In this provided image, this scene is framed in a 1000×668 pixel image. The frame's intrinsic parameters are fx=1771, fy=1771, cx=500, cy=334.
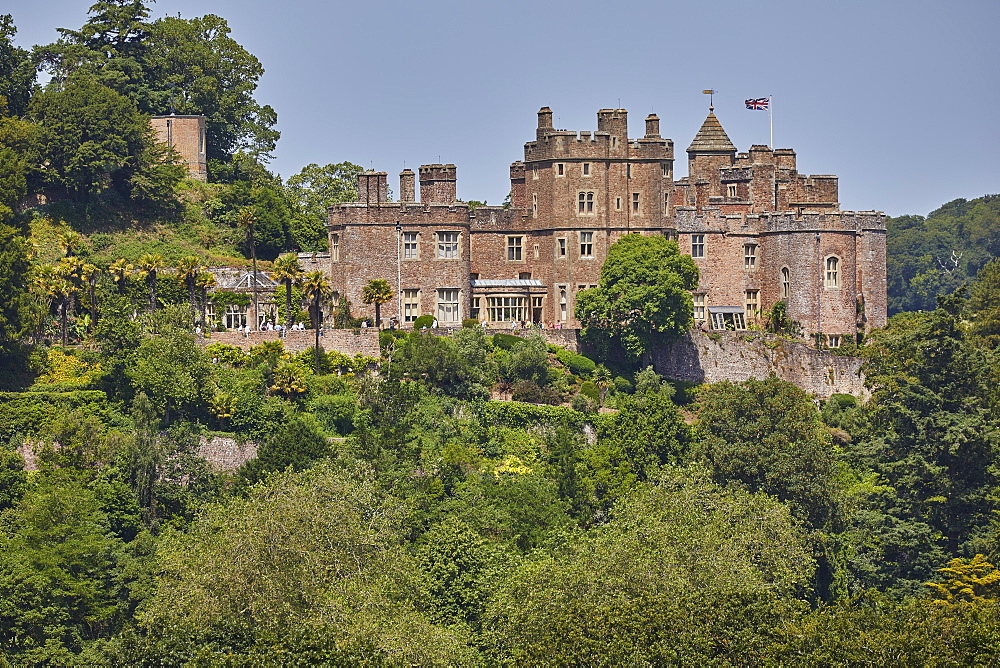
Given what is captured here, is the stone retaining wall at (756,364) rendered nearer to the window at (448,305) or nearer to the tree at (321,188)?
the window at (448,305)

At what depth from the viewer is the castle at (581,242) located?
8044 cm

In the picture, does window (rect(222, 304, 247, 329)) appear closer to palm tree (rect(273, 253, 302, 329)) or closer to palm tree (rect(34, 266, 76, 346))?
palm tree (rect(273, 253, 302, 329))

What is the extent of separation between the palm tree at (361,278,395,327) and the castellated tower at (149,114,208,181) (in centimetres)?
2081

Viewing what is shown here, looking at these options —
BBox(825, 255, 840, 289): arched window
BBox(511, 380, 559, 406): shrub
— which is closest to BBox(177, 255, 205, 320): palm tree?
BBox(511, 380, 559, 406): shrub

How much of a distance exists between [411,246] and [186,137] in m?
21.3

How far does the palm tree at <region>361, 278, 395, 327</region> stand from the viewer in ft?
257

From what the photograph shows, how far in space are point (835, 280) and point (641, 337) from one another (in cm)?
1090

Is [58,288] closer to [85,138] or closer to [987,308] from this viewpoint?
[85,138]

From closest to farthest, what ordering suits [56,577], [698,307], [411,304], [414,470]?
[56,577] < [414,470] < [411,304] < [698,307]

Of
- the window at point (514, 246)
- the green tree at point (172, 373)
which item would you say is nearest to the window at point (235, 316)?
the green tree at point (172, 373)

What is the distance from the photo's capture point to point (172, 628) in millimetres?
51062

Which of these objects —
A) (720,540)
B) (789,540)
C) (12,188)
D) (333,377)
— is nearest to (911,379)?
(789,540)

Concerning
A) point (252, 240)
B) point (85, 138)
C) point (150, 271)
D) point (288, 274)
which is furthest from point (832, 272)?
point (85, 138)

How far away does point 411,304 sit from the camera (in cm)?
8050
